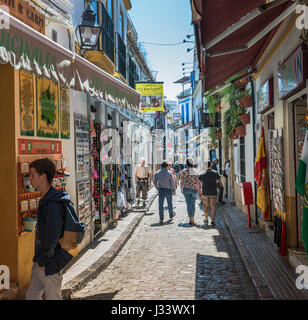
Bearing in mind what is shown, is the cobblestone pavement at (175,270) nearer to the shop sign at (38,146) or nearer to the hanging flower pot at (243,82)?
the shop sign at (38,146)

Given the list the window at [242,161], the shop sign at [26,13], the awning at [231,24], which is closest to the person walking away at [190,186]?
the window at [242,161]

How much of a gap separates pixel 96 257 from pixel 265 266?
2.98 metres

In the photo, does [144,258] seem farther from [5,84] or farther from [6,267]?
[5,84]

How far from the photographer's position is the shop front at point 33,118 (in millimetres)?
3854

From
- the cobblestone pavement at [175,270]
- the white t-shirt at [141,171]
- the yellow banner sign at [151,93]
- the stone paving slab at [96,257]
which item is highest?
the yellow banner sign at [151,93]

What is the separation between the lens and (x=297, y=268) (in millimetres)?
5816

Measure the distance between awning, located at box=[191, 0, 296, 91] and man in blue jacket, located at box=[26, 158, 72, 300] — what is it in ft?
7.98

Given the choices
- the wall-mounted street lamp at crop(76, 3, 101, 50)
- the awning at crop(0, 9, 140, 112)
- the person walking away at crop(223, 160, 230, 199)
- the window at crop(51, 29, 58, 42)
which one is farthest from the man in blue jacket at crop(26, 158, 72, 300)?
the person walking away at crop(223, 160, 230, 199)

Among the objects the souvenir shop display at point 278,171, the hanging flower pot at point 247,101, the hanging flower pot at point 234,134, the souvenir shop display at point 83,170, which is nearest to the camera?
the souvenir shop display at point 278,171

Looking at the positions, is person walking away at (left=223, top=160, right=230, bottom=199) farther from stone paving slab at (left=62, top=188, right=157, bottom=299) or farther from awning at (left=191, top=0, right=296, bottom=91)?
awning at (left=191, top=0, right=296, bottom=91)

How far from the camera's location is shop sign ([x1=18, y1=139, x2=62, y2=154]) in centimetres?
519

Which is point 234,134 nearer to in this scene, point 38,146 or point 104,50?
point 104,50

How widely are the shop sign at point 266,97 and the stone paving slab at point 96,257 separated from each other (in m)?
4.19
